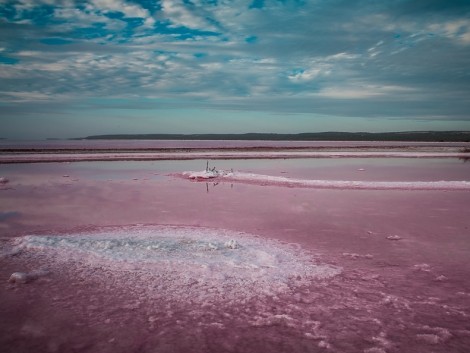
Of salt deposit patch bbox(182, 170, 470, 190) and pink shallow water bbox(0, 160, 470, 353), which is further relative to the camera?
salt deposit patch bbox(182, 170, 470, 190)

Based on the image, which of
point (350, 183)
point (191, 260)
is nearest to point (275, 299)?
point (191, 260)

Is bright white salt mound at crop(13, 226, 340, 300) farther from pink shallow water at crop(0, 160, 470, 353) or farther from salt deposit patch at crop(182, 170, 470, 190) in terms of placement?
salt deposit patch at crop(182, 170, 470, 190)

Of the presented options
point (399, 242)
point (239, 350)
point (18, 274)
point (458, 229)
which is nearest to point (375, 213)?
A: point (458, 229)

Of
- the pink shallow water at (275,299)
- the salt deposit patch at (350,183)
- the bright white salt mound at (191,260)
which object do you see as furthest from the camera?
the salt deposit patch at (350,183)

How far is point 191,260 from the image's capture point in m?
6.50

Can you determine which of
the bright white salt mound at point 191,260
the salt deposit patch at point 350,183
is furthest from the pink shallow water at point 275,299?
the salt deposit patch at point 350,183

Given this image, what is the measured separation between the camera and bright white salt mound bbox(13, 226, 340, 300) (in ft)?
18.0

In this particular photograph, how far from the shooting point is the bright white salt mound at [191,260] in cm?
548

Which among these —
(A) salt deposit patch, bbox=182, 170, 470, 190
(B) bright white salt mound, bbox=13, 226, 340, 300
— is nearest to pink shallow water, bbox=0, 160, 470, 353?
(B) bright white salt mound, bbox=13, 226, 340, 300

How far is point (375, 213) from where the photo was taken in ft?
36.2

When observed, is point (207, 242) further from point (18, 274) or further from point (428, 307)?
point (428, 307)

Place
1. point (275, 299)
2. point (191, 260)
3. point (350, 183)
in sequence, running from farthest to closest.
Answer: point (350, 183)
point (191, 260)
point (275, 299)

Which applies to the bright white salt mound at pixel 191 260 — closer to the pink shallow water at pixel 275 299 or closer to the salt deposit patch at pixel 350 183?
the pink shallow water at pixel 275 299

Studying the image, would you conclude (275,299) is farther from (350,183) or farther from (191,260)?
(350,183)
